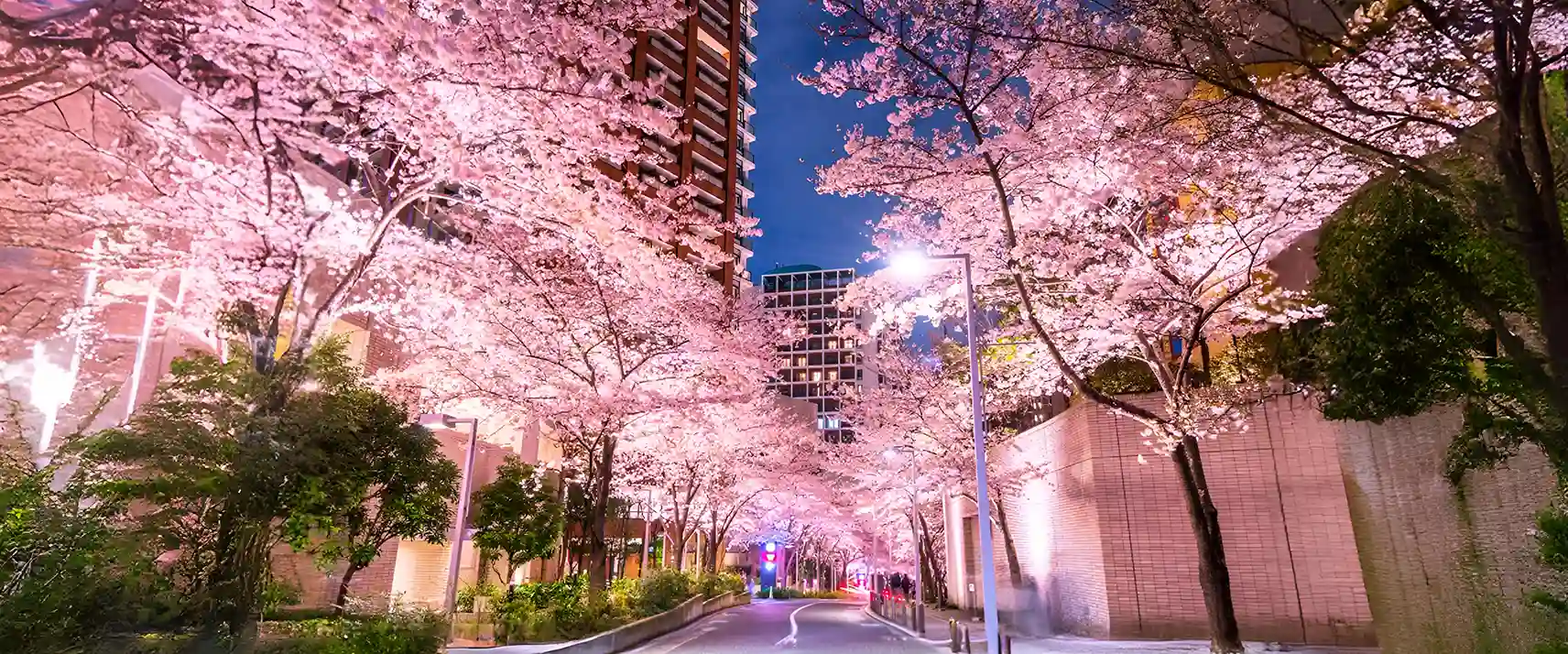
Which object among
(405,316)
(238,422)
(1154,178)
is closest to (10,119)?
(238,422)

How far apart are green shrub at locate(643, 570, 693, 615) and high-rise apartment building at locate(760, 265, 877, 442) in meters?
72.3

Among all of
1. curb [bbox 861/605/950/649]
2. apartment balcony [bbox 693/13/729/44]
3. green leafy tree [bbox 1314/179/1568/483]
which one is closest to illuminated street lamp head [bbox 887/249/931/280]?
green leafy tree [bbox 1314/179/1568/483]

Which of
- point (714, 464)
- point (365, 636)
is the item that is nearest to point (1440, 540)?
point (365, 636)

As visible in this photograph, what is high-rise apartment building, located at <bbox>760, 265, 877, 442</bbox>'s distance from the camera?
108m

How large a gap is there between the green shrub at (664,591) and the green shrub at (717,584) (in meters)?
3.44

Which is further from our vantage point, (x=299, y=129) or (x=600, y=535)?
(x=600, y=535)

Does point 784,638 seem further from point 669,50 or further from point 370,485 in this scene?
point 669,50

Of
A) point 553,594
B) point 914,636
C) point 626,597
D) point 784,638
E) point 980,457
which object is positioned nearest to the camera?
point 980,457

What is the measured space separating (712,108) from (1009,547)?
45904mm

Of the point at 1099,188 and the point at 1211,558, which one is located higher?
the point at 1099,188

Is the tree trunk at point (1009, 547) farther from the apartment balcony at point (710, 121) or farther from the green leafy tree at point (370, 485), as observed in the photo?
the apartment balcony at point (710, 121)

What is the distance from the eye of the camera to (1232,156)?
510 inches

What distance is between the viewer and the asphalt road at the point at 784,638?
1792 centimetres

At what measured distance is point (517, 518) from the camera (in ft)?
64.7
